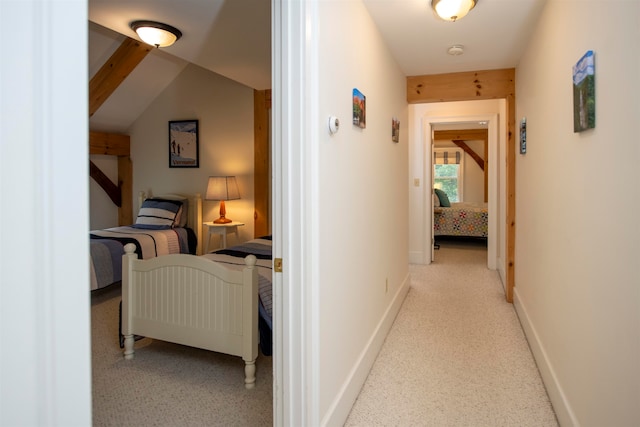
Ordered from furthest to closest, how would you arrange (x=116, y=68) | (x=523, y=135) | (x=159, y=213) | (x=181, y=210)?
(x=181, y=210), (x=159, y=213), (x=116, y=68), (x=523, y=135)

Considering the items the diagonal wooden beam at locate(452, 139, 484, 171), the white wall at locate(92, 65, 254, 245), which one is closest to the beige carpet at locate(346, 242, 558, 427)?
the white wall at locate(92, 65, 254, 245)

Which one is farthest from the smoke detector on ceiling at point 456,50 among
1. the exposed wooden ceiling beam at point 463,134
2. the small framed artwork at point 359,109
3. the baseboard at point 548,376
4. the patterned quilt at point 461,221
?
→ the exposed wooden ceiling beam at point 463,134

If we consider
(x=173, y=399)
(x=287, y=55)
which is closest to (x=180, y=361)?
(x=173, y=399)

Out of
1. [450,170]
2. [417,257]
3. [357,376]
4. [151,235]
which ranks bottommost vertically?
[357,376]

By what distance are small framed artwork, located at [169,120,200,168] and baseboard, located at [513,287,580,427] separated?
408 cm

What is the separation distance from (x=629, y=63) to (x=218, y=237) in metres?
4.67

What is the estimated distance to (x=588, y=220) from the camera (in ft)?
4.99

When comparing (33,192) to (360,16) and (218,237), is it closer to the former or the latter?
(360,16)

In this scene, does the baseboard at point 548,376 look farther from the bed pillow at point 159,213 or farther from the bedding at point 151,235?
the bed pillow at point 159,213

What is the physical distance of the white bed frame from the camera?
2.27 m

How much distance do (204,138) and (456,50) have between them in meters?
3.26

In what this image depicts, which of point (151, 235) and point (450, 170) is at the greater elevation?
point (450, 170)

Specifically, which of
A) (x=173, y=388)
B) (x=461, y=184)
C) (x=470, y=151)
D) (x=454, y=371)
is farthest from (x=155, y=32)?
(x=461, y=184)

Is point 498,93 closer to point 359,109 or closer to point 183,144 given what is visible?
point 359,109
